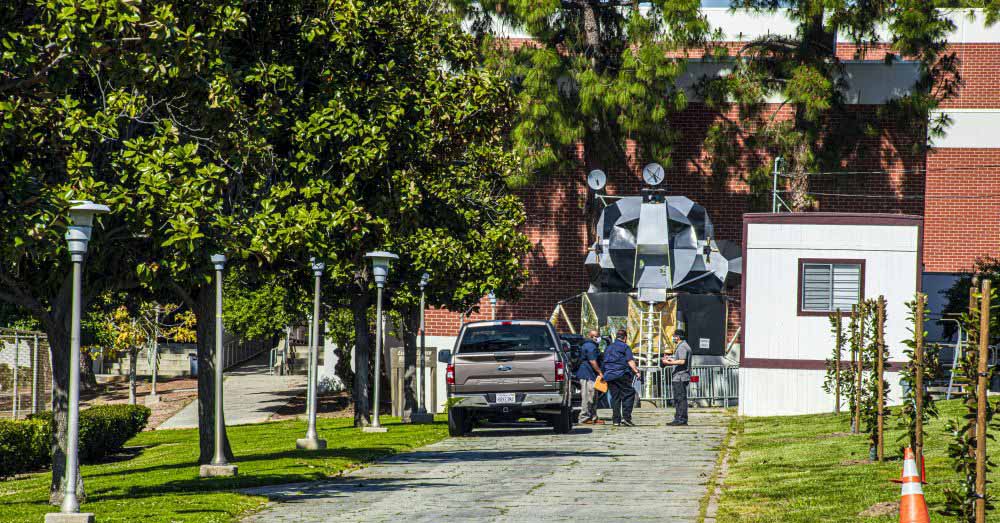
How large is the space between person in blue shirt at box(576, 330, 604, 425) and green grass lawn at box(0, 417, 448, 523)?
2.77 m

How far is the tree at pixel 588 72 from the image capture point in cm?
3791

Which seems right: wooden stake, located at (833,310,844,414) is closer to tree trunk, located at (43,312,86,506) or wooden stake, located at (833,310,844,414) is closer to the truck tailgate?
the truck tailgate

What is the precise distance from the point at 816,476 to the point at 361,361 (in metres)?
14.7

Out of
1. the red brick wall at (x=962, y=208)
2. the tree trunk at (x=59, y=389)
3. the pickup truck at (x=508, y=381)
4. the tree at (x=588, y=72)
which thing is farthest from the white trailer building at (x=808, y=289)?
the tree trunk at (x=59, y=389)

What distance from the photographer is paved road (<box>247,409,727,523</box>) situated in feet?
41.2

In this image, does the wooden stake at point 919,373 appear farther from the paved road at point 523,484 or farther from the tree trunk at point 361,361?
the tree trunk at point 361,361

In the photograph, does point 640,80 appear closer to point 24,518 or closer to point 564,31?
point 564,31

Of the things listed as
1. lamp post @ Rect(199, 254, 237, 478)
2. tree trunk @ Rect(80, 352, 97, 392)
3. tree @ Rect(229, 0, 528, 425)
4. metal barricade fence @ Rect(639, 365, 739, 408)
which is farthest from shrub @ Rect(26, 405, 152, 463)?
tree trunk @ Rect(80, 352, 97, 392)

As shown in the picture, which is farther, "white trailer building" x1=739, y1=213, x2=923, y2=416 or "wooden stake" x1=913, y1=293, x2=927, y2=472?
"white trailer building" x1=739, y1=213, x2=923, y2=416

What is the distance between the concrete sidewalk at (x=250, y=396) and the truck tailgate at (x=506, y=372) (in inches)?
574

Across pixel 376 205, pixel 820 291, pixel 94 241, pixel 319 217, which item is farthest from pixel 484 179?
pixel 94 241

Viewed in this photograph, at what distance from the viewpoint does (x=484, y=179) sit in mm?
30844

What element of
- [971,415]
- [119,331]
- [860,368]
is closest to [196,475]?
[860,368]

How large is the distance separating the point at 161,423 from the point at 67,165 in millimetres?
25619
